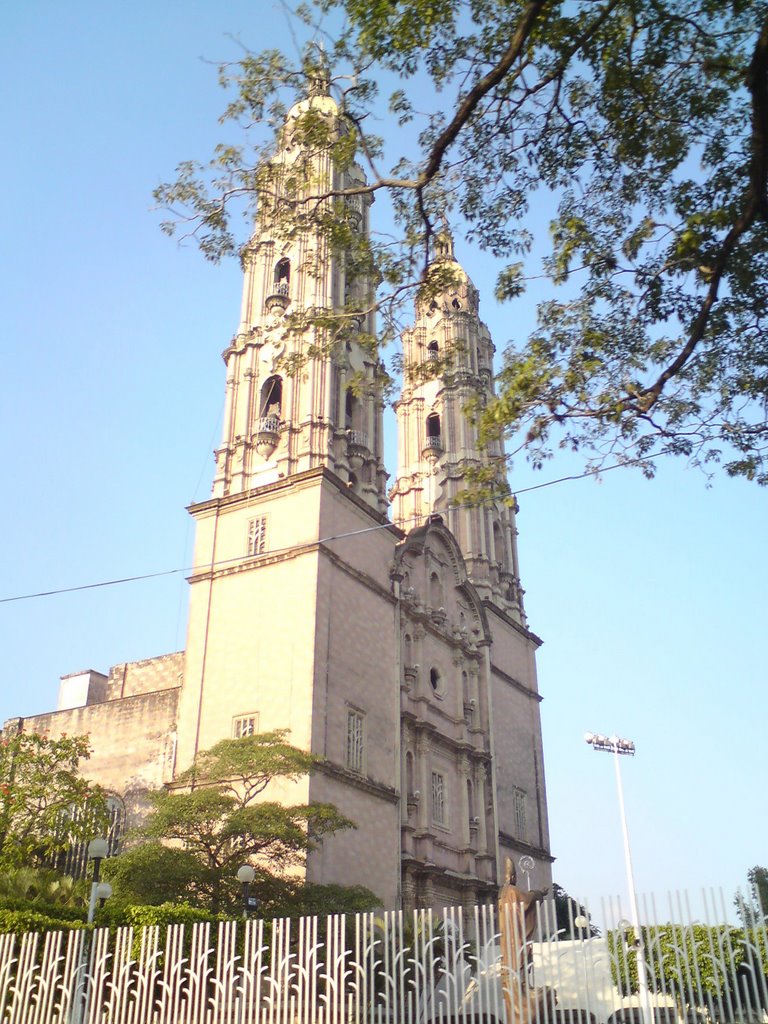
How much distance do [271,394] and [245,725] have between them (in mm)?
11145

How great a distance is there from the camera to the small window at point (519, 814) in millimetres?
34906

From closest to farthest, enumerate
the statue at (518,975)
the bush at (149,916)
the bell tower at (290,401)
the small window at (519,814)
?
the statue at (518,975)
the bush at (149,916)
the bell tower at (290,401)
the small window at (519,814)

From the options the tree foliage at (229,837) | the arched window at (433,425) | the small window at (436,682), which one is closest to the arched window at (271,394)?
the small window at (436,682)

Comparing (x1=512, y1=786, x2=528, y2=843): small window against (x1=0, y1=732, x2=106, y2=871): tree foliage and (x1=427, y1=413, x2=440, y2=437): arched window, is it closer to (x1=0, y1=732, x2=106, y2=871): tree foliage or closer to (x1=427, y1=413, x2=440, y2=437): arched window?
(x1=427, y1=413, x2=440, y2=437): arched window

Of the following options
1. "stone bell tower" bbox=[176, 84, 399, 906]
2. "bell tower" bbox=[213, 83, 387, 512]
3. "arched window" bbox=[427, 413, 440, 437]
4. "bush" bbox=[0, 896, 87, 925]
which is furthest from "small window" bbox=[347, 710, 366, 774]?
"arched window" bbox=[427, 413, 440, 437]

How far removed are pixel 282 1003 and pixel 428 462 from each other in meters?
30.7

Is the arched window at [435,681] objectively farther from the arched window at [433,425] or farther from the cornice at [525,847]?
the arched window at [433,425]

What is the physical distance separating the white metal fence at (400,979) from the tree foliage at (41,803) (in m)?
10.5

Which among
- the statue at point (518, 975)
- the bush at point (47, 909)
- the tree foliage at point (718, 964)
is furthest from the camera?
the bush at point (47, 909)

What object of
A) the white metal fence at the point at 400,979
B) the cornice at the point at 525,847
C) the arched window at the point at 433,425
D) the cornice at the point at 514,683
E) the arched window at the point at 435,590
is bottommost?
the white metal fence at the point at 400,979

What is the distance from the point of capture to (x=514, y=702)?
3747cm

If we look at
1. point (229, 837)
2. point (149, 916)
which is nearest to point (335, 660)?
point (229, 837)

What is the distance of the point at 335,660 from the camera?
85.1 ft

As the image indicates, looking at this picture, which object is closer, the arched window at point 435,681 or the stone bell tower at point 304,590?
the stone bell tower at point 304,590
